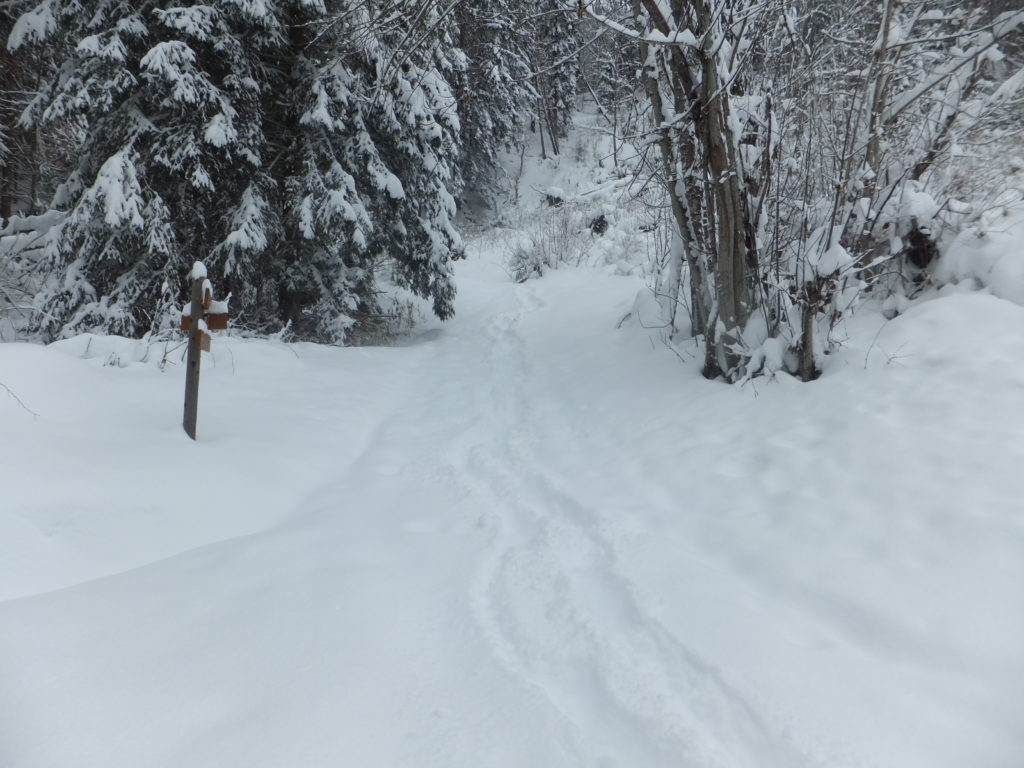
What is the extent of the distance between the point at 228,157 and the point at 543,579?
6.25 meters

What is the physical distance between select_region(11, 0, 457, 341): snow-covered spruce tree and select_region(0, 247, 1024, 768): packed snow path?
256 cm

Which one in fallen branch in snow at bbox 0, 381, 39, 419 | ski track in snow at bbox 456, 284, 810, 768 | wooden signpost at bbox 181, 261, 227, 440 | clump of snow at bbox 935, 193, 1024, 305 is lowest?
ski track in snow at bbox 456, 284, 810, 768

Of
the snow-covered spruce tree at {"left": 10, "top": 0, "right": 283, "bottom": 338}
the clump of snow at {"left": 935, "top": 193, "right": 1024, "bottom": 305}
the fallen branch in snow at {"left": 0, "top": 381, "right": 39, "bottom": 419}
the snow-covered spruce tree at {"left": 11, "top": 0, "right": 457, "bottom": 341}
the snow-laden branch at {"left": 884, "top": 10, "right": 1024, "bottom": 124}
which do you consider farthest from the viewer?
the snow-covered spruce tree at {"left": 11, "top": 0, "right": 457, "bottom": 341}

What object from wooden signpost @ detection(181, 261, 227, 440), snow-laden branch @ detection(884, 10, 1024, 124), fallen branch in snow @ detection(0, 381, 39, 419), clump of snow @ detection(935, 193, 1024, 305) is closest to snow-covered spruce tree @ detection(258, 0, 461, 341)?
wooden signpost @ detection(181, 261, 227, 440)

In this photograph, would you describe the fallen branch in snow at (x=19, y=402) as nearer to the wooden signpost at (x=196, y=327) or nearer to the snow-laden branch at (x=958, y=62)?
the wooden signpost at (x=196, y=327)

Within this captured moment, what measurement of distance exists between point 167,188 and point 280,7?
262 cm

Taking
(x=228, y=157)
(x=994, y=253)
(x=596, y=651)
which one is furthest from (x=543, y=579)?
(x=228, y=157)

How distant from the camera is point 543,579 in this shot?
2.78 metres

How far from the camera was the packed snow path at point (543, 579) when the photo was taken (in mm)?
1854

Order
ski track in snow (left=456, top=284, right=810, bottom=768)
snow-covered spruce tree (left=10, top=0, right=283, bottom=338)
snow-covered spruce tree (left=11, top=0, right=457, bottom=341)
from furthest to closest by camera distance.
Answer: snow-covered spruce tree (left=11, top=0, right=457, bottom=341) → snow-covered spruce tree (left=10, top=0, right=283, bottom=338) → ski track in snow (left=456, top=284, right=810, bottom=768)

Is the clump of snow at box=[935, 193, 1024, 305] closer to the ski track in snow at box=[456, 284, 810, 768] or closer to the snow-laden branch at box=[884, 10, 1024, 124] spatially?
the snow-laden branch at box=[884, 10, 1024, 124]

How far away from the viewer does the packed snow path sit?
1854 millimetres

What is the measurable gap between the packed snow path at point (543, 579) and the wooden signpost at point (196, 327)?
18 cm

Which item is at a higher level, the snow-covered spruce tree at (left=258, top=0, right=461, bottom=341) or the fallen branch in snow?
the snow-covered spruce tree at (left=258, top=0, right=461, bottom=341)
